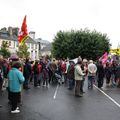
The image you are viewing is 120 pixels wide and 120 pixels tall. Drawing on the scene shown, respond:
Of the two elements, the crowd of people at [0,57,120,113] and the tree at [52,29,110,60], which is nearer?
the crowd of people at [0,57,120,113]

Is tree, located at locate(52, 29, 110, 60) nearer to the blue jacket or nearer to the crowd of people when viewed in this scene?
the crowd of people

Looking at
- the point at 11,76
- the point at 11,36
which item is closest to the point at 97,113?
the point at 11,76

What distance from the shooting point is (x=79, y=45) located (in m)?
62.6

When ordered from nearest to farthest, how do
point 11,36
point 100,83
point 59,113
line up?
point 59,113
point 100,83
point 11,36

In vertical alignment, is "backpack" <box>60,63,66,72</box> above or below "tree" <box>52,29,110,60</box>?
below

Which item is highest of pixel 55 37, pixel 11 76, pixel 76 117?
pixel 55 37

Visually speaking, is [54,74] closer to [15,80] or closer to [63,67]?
[63,67]

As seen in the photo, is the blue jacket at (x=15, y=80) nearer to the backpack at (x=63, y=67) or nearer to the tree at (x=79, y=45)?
the backpack at (x=63, y=67)

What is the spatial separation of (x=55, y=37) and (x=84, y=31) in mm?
5084

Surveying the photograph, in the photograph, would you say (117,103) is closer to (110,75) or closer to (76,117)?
(76,117)

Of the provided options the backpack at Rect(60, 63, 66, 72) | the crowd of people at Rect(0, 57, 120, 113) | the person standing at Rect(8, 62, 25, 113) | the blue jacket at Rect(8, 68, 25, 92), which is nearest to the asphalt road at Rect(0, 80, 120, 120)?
the person standing at Rect(8, 62, 25, 113)

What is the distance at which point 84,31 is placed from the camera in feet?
213

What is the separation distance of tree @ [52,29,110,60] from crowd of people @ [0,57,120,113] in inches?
1307

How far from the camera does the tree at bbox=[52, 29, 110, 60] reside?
6246 cm
